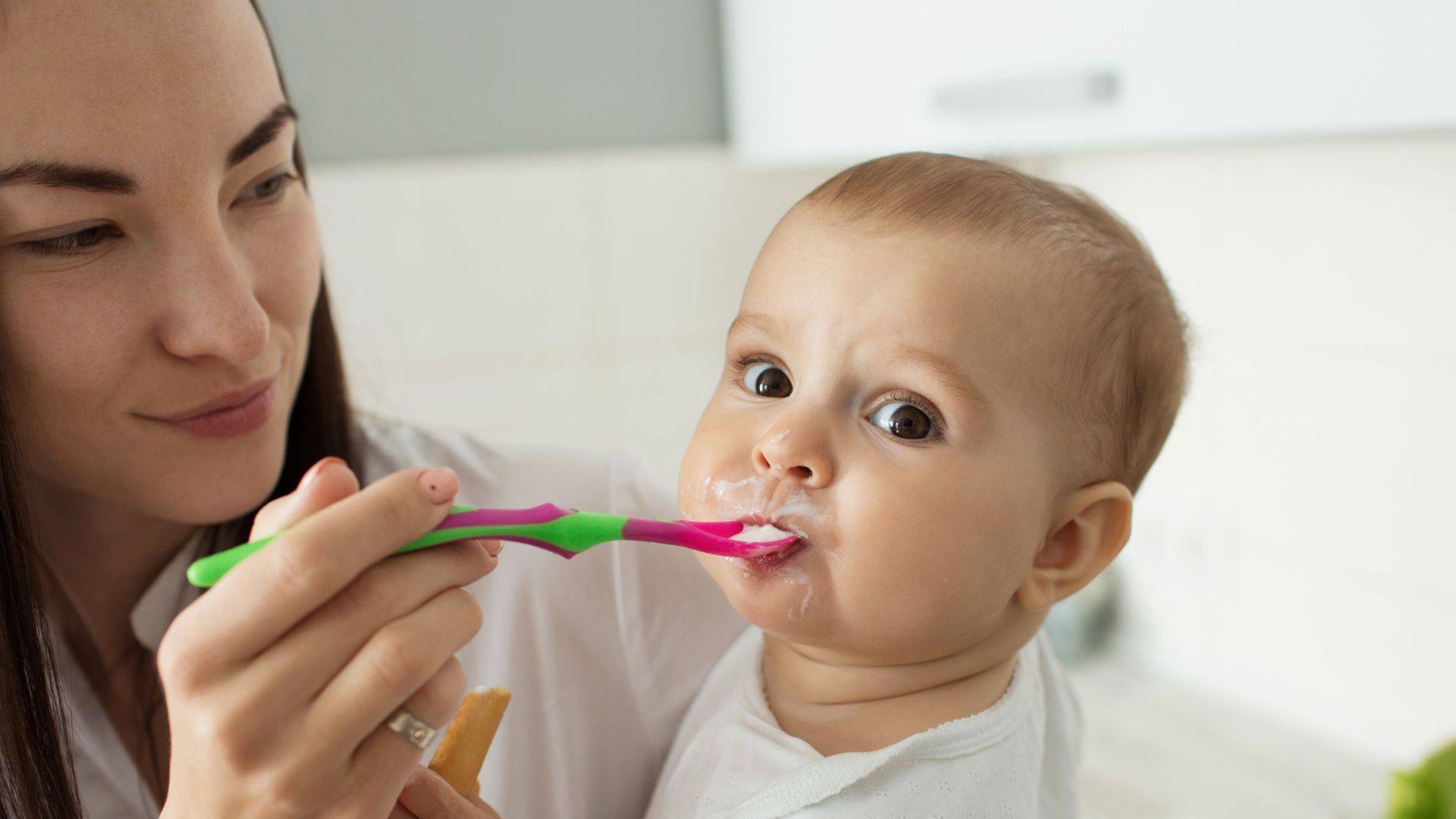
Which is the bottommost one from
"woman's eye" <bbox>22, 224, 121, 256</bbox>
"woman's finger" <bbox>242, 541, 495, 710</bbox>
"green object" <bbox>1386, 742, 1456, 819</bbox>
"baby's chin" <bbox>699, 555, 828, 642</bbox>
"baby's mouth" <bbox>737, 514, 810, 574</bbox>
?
"green object" <bbox>1386, 742, 1456, 819</bbox>

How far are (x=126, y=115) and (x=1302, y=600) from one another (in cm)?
169

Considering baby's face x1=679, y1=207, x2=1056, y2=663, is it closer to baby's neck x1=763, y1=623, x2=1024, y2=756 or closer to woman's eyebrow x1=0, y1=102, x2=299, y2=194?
baby's neck x1=763, y1=623, x2=1024, y2=756

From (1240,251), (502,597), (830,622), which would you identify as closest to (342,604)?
(830,622)

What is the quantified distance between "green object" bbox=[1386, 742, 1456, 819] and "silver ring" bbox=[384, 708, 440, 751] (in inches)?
38.7

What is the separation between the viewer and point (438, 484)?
53cm

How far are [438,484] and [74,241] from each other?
0.35 metres

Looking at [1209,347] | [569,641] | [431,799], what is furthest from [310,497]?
[1209,347]

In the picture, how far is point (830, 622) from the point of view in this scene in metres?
0.70

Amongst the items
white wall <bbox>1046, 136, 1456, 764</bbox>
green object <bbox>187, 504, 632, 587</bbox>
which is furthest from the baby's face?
A: white wall <bbox>1046, 136, 1456, 764</bbox>

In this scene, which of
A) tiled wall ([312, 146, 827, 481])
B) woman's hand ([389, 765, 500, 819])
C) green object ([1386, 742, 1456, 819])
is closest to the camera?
woman's hand ([389, 765, 500, 819])

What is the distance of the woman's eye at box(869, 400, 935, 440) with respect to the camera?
71 centimetres

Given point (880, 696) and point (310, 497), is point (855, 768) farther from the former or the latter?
point (310, 497)

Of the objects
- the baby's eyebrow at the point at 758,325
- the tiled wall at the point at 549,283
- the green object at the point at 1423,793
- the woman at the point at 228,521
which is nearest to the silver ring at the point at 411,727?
the woman at the point at 228,521

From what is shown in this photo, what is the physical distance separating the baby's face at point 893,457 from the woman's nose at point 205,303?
308 mm
